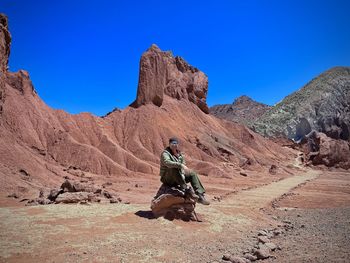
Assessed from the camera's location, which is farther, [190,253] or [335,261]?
[190,253]

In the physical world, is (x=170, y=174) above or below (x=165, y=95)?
below

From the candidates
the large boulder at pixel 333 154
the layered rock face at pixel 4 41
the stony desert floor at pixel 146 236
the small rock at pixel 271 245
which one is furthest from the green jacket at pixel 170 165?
the large boulder at pixel 333 154

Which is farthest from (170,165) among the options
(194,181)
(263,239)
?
(263,239)

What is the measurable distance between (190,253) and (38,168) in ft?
63.5

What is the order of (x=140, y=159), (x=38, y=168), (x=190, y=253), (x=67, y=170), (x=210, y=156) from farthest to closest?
(x=210, y=156) < (x=140, y=159) < (x=67, y=170) < (x=38, y=168) < (x=190, y=253)

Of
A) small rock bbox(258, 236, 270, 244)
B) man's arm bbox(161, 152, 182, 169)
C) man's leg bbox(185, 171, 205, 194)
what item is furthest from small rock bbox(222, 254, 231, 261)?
man's leg bbox(185, 171, 205, 194)

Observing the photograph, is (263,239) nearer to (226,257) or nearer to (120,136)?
(226,257)

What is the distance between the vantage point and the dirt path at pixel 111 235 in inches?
251

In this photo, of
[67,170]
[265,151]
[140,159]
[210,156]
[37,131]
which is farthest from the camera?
[265,151]

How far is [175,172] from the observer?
9.78 m

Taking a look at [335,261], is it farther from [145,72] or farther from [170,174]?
[145,72]

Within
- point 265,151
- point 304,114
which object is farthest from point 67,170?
point 304,114

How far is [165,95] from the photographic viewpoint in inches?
2057

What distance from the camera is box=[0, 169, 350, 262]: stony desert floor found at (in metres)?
6.50
